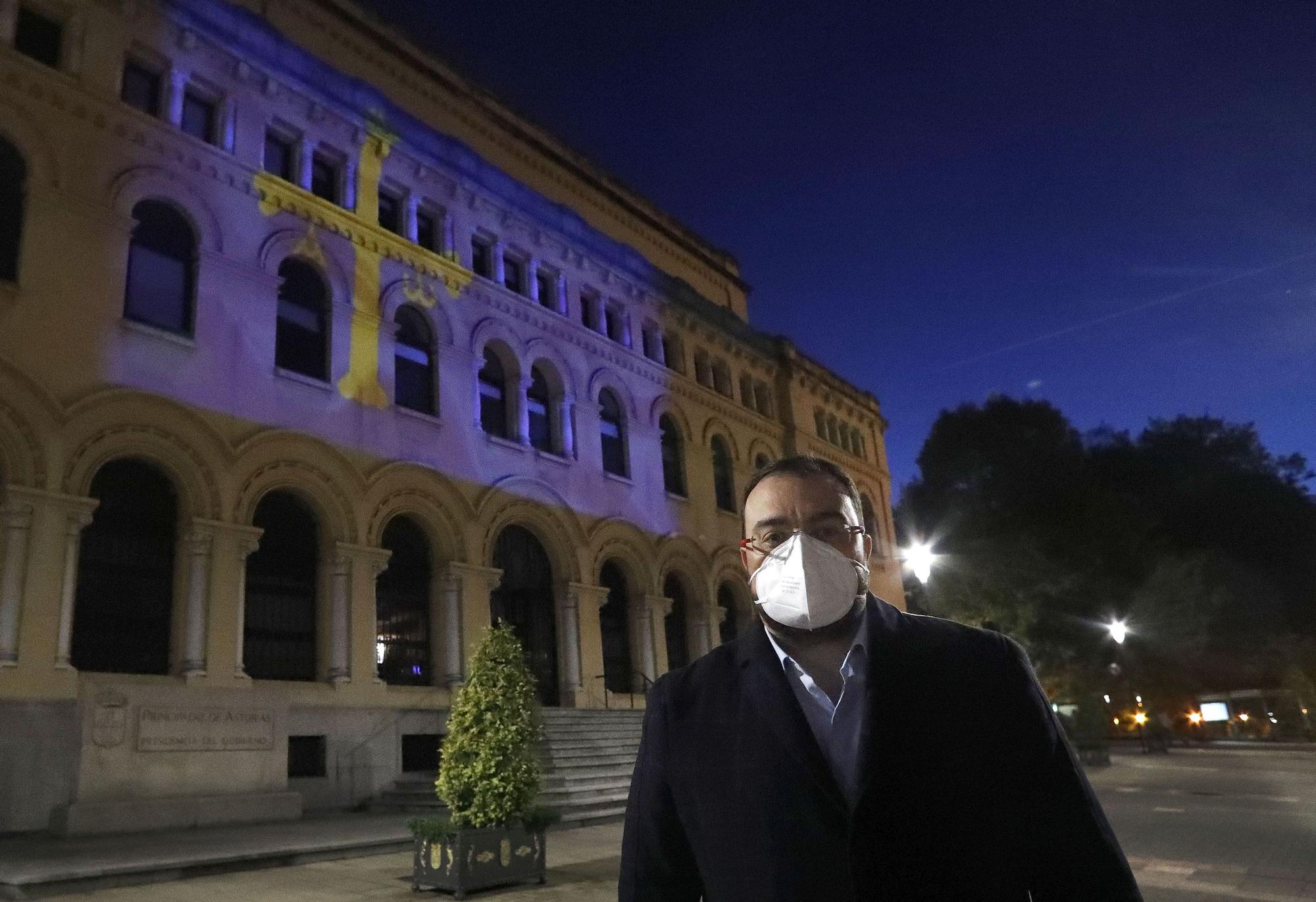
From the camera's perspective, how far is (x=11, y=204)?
14.3m

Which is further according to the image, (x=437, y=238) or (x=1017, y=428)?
(x=1017, y=428)

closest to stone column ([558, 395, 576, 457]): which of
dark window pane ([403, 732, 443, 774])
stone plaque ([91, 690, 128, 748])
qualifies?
dark window pane ([403, 732, 443, 774])

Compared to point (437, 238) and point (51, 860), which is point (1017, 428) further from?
point (51, 860)

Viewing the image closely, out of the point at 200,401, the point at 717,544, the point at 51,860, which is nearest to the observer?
the point at 51,860

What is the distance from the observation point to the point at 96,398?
13.9m

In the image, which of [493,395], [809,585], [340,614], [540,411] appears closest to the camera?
[809,585]

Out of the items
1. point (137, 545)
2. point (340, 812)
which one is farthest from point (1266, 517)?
point (137, 545)

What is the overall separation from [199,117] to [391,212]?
14.3 ft

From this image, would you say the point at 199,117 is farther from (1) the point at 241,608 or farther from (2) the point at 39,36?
(1) the point at 241,608

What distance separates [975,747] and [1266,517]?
43320 mm

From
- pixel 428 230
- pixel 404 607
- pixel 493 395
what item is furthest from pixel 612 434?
pixel 404 607

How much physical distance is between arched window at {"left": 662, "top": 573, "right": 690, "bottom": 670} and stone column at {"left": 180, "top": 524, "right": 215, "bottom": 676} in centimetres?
1320

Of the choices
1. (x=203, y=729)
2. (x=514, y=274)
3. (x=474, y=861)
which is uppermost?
(x=514, y=274)

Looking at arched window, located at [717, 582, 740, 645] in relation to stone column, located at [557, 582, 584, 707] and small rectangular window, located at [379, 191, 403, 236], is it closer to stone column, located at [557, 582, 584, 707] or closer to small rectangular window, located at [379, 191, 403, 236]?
stone column, located at [557, 582, 584, 707]
